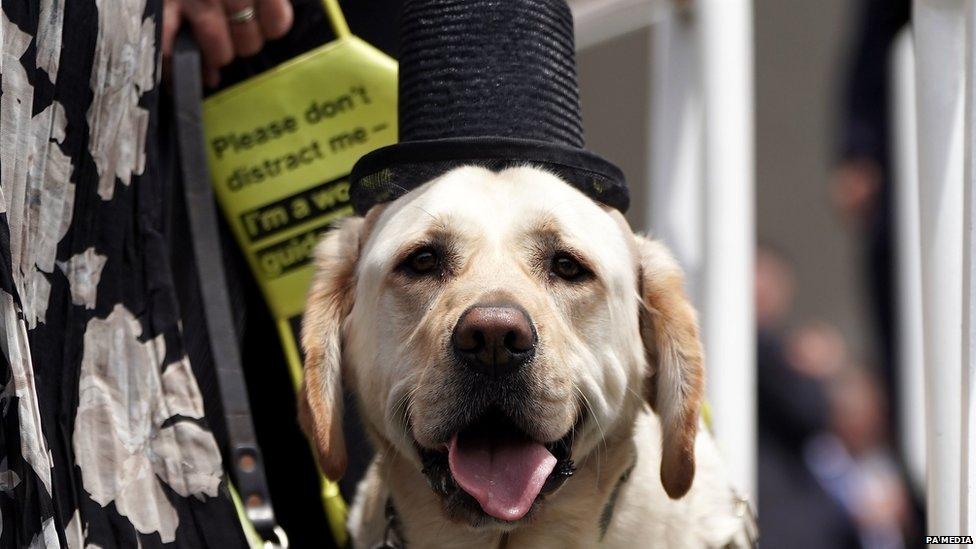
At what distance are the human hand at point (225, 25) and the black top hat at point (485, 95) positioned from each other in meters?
0.54

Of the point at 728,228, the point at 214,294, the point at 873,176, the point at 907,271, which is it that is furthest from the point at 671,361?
the point at 873,176

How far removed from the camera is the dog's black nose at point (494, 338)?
2123mm

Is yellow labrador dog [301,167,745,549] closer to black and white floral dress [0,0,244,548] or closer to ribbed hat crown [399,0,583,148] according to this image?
ribbed hat crown [399,0,583,148]

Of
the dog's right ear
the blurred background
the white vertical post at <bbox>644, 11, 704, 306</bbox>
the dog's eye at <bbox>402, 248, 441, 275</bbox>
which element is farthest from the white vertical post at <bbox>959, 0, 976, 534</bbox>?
the blurred background

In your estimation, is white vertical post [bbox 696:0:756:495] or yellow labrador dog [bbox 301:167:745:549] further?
white vertical post [bbox 696:0:756:495]

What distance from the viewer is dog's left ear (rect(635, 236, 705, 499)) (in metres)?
2.46

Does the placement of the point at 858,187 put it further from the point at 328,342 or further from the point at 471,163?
the point at 328,342

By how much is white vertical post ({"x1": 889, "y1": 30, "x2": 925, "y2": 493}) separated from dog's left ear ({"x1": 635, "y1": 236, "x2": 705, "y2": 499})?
114 inches

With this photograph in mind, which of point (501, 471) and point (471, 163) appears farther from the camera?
point (471, 163)

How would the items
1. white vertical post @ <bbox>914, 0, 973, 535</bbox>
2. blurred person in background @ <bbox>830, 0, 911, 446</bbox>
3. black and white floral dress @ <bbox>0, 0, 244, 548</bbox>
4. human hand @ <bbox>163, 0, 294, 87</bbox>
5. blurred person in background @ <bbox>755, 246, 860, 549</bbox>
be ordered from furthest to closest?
blurred person in background @ <bbox>830, 0, 911, 446</bbox>
blurred person in background @ <bbox>755, 246, 860, 549</bbox>
human hand @ <bbox>163, 0, 294, 87</bbox>
white vertical post @ <bbox>914, 0, 973, 535</bbox>
black and white floral dress @ <bbox>0, 0, 244, 548</bbox>

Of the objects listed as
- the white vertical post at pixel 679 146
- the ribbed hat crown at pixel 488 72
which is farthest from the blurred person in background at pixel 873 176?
the ribbed hat crown at pixel 488 72

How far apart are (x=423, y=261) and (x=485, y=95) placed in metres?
0.38

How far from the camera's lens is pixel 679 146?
378 cm

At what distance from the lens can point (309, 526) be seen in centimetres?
315
